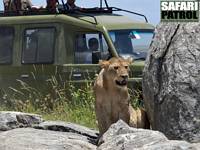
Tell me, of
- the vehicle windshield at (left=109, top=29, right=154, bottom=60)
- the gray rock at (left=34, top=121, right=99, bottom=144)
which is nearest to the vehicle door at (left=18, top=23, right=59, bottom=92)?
the vehicle windshield at (left=109, top=29, right=154, bottom=60)

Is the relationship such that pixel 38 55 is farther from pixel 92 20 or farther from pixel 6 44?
pixel 92 20

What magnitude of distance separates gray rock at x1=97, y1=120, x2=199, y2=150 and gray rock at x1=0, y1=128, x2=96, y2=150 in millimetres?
424

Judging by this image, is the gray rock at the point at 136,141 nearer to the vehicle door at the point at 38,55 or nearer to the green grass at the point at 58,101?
the green grass at the point at 58,101

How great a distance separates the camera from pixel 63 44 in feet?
45.6

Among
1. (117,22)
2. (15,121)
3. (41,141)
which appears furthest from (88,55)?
(41,141)

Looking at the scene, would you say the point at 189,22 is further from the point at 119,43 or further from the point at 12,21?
the point at 12,21

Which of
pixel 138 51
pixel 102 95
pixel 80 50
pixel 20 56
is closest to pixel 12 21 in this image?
pixel 20 56

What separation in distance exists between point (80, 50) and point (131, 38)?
98 cm

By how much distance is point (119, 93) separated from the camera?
8375 mm

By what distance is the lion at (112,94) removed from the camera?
27.1ft

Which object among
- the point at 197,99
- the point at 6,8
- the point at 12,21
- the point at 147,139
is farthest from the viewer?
the point at 6,8

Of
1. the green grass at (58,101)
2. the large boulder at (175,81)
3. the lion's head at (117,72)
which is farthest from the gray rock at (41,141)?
the green grass at (58,101)

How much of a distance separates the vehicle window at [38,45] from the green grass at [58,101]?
1.68 feet

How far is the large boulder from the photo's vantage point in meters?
7.68
